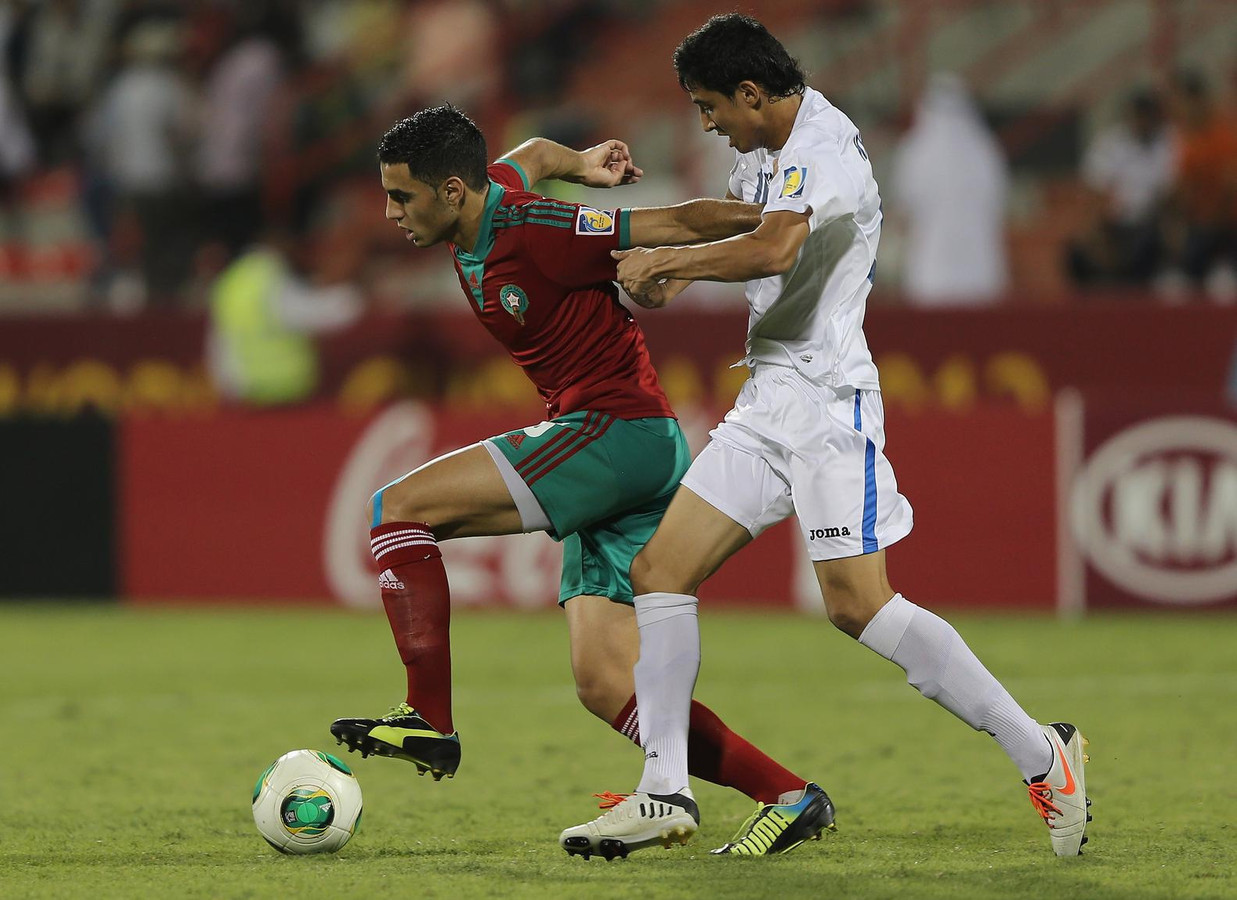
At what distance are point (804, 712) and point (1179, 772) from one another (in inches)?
76.1

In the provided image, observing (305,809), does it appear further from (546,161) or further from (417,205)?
(546,161)

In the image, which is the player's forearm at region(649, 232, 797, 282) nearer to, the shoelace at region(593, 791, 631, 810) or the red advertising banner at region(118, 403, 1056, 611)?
the shoelace at region(593, 791, 631, 810)

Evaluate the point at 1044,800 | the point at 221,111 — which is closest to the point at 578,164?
the point at 1044,800

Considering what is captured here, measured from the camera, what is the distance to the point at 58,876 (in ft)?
15.3

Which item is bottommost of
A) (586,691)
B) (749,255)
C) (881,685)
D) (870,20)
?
(881,685)

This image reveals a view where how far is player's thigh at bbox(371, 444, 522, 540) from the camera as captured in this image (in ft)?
16.3

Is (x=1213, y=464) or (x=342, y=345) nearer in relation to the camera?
(x=1213, y=464)

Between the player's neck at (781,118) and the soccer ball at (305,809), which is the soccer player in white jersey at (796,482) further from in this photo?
the soccer ball at (305,809)

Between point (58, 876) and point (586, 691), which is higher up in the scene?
point (586, 691)

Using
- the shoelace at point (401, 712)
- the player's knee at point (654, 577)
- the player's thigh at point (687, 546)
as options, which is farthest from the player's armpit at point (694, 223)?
the shoelace at point (401, 712)

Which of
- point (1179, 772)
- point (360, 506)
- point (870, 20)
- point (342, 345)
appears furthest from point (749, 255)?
point (870, 20)

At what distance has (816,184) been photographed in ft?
15.6

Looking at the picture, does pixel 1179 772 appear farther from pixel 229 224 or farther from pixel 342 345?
pixel 229 224

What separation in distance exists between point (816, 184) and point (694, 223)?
1.13 ft
